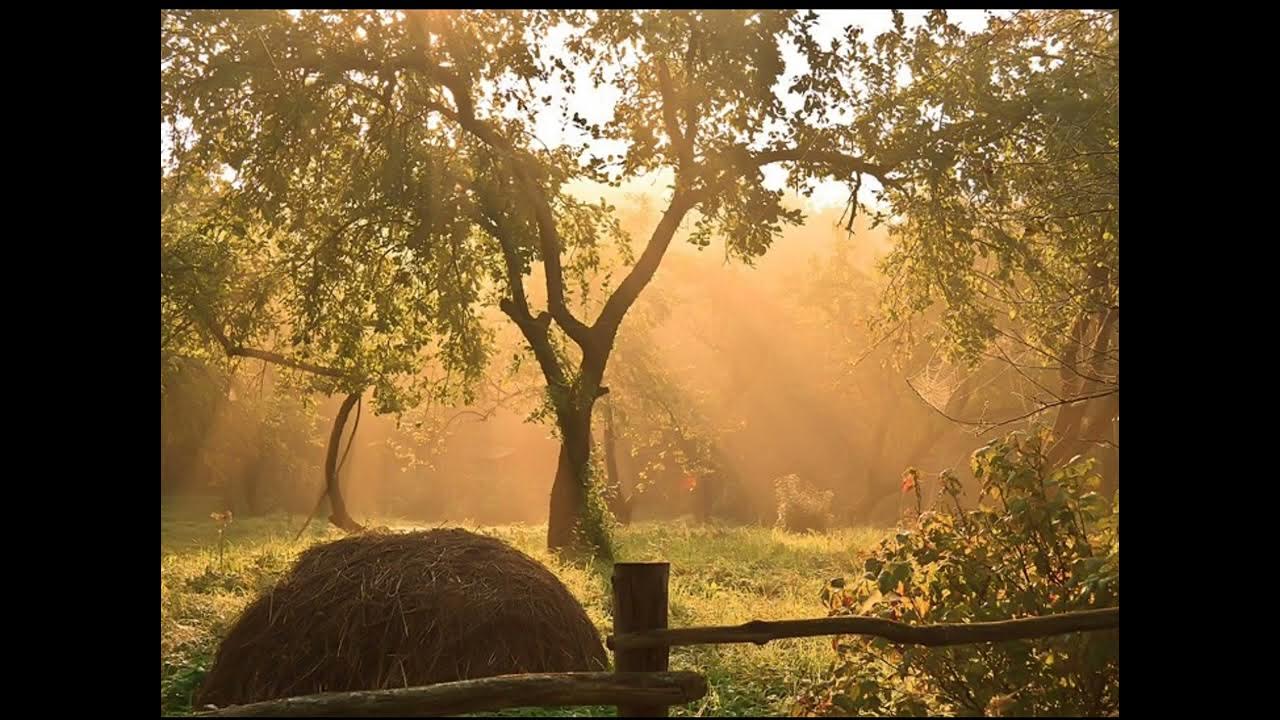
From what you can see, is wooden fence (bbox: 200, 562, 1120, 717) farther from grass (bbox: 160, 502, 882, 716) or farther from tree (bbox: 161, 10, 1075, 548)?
tree (bbox: 161, 10, 1075, 548)

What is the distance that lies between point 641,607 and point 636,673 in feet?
1.20

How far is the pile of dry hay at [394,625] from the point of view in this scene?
7.88 meters

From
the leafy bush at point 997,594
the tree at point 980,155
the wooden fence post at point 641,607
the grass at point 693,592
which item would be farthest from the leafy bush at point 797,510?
the wooden fence post at point 641,607

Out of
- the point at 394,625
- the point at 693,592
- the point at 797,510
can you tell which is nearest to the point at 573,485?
the point at 693,592

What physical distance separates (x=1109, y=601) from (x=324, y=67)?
13.4 metres

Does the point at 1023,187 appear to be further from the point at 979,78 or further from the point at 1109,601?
the point at 1109,601

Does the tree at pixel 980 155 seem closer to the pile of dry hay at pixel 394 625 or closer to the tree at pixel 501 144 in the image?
the tree at pixel 501 144

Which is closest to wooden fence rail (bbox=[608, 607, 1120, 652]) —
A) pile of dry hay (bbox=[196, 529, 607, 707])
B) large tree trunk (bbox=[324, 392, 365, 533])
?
pile of dry hay (bbox=[196, 529, 607, 707])

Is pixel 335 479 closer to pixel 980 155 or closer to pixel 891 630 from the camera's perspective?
pixel 980 155

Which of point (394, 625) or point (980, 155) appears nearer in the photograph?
point (394, 625)

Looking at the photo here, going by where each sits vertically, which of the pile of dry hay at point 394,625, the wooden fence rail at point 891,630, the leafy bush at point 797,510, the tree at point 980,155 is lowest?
the leafy bush at point 797,510

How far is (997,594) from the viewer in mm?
6969

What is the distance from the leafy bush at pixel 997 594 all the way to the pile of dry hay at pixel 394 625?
2.28 metres
